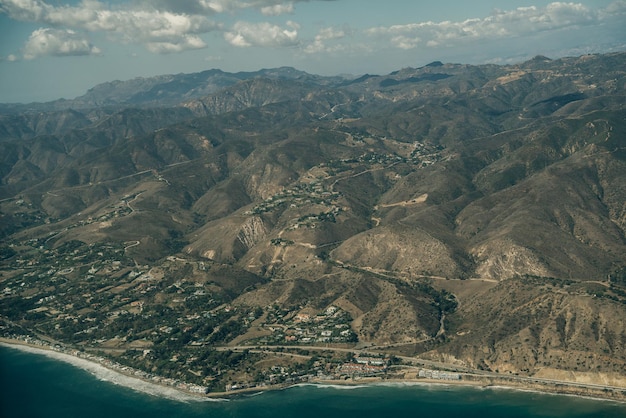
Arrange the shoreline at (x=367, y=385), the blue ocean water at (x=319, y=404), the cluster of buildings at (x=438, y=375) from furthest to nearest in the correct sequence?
the cluster of buildings at (x=438, y=375) → the shoreline at (x=367, y=385) → the blue ocean water at (x=319, y=404)

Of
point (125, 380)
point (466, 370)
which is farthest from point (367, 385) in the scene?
point (125, 380)

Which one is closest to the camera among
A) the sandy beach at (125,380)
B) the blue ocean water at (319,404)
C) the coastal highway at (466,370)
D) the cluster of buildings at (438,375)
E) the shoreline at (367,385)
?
the blue ocean water at (319,404)

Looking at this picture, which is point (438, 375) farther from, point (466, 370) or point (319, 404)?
point (319, 404)

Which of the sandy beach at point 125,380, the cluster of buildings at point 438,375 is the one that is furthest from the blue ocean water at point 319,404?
the cluster of buildings at point 438,375

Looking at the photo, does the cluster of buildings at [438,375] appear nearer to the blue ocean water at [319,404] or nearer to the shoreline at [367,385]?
the shoreline at [367,385]

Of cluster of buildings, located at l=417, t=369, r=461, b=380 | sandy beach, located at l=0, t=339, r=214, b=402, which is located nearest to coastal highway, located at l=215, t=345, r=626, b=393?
cluster of buildings, located at l=417, t=369, r=461, b=380

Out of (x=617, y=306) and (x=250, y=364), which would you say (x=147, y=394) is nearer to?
(x=250, y=364)

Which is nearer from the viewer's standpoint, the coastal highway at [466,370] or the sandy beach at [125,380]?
the coastal highway at [466,370]

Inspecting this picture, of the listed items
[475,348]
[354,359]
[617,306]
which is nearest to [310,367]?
[354,359]
